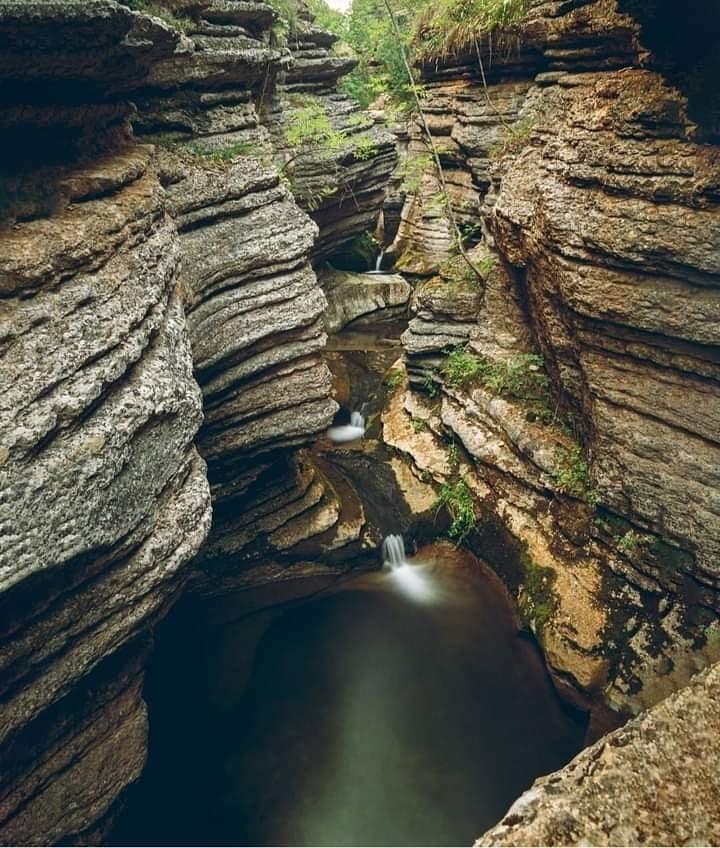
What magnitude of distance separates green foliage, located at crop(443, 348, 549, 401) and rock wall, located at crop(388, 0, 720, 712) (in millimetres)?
55

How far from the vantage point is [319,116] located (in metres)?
14.1

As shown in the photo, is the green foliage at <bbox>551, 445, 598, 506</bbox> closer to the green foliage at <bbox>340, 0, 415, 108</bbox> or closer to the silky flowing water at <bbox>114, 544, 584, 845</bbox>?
the silky flowing water at <bbox>114, 544, 584, 845</bbox>

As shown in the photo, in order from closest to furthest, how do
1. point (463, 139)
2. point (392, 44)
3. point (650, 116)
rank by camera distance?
point (650, 116) < point (463, 139) < point (392, 44)

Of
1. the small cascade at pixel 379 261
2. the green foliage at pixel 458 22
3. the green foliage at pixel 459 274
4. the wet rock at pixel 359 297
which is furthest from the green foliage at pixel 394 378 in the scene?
the green foliage at pixel 458 22

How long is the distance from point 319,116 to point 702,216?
1003 cm

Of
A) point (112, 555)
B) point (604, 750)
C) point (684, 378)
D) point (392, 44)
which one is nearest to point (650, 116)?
point (684, 378)

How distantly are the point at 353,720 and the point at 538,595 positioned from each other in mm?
3569

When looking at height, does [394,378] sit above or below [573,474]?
below

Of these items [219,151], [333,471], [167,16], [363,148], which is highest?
[167,16]

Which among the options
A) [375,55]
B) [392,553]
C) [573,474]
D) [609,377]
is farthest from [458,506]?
[375,55]

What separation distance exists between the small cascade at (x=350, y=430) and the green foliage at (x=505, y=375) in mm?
2769

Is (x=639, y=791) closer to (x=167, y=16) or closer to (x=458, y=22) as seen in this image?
(x=167, y=16)

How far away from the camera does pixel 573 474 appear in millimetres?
9734

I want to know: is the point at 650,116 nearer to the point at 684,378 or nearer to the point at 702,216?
the point at 702,216
